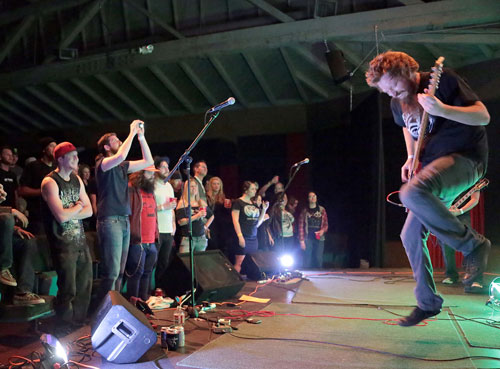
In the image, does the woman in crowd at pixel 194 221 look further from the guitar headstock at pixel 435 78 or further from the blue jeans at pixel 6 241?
the guitar headstock at pixel 435 78

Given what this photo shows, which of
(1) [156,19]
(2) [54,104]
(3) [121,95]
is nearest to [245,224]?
(1) [156,19]

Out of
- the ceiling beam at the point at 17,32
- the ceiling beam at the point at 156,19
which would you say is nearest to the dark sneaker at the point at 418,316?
the ceiling beam at the point at 156,19

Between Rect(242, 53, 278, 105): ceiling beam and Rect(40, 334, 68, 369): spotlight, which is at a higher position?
Rect(242, 53, 278, 105): ceiling beam

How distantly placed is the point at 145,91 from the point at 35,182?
5234 mm

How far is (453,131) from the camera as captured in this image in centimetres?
249

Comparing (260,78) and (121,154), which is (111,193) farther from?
(260,78)

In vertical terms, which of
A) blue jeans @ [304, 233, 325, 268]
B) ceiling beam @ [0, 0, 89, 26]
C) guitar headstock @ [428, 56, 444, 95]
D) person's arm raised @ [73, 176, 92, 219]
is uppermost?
ceiling beam @ [0, 0, 89, 26]

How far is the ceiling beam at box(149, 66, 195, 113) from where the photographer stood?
8823 mm

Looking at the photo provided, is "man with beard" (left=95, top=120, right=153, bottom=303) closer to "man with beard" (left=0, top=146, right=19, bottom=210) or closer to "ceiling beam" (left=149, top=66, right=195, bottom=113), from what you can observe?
"man with beard" (left=0, top=146, right=19, bottom=210)

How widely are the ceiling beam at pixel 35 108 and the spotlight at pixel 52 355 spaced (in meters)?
8.87

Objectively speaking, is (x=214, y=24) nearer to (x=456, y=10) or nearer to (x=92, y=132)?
(x=456, y=10)

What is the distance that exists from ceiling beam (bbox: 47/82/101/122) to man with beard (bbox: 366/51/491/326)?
8.66m

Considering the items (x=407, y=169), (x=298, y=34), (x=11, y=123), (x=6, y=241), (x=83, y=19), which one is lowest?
(x=6, y=241)

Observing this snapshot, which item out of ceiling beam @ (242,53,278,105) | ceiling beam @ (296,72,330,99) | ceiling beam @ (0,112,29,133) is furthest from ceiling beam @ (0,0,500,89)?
ceiling beam @ (0,112,29,133)
